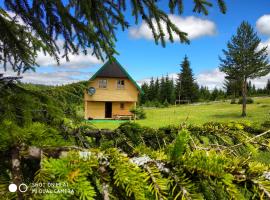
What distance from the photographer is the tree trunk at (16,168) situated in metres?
0.83

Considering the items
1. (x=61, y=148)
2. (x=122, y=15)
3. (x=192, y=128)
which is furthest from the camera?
(x=122, y=15)

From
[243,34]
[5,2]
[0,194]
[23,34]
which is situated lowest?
[0,194]

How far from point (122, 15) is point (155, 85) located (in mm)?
85948

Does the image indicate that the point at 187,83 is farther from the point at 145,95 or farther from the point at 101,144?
the point at 101,144

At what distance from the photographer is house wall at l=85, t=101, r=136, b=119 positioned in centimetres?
4450

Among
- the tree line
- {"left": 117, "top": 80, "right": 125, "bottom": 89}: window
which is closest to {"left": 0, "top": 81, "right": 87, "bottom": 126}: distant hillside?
{"left": 117, "top": 80, "right": 125, "bottom": 89}: window

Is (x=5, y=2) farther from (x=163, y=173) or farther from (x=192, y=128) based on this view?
(x=163, y=173)

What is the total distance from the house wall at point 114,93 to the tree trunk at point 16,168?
41809 mm

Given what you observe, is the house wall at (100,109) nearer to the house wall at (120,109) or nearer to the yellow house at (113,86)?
the house wall at (120,109)

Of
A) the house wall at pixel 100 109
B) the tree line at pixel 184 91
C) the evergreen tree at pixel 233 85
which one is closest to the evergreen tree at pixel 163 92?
the tree line at pixel 184 91

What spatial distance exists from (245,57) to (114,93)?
18.9m

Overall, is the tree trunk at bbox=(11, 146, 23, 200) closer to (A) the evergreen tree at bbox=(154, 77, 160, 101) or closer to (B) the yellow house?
(B) the yellow house

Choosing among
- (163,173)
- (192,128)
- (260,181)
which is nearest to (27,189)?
(163,173)

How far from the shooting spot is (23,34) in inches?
169
